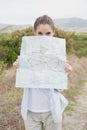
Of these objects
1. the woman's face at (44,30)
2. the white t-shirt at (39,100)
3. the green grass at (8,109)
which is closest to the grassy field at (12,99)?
the green grass at (8,109)

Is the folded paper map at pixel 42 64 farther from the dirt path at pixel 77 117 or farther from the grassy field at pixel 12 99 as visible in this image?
the dirt path at pixel 77 117

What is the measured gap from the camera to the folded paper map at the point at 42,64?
11.9 ft

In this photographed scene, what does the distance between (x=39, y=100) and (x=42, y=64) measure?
342mm

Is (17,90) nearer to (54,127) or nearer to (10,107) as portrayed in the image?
(10,107)

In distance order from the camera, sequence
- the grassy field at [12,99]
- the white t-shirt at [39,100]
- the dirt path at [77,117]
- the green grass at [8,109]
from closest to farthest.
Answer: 1. the white t-shirt at [39,100]
2. the grassy field at [12,99]
3. the green grass at [8,109]
4. the dirt path at [77,117]

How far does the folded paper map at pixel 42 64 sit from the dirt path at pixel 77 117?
2332 mm

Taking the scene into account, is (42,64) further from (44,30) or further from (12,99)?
(12,99)

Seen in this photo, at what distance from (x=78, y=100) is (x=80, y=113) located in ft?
4.57

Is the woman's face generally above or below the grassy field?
above

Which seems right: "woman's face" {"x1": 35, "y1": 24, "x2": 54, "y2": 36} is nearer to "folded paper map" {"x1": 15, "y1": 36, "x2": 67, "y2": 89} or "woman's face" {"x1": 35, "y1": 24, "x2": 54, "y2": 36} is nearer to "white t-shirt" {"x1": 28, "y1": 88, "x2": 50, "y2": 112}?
"folded paper map" {"x1": 15, "y1": 36, "x2": 67, "y2": 89}

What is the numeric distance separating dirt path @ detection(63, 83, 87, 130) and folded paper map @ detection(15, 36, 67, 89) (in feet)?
7.65

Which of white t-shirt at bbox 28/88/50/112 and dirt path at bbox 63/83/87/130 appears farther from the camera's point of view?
dirt path at bbox 63/83/87/130

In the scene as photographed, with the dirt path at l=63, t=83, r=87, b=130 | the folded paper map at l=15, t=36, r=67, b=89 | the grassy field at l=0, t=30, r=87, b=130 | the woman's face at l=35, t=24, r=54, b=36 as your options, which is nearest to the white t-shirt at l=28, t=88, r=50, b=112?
the folded paper map at l=15, t=36, r=67, b=89

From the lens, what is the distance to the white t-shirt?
363cm
